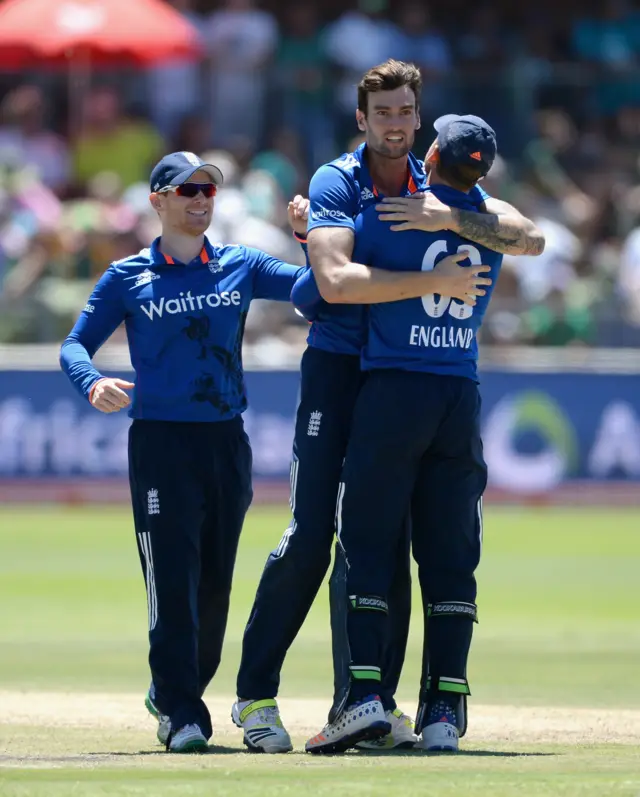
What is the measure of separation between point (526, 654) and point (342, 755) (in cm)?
330

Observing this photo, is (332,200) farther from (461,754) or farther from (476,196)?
(461,754)

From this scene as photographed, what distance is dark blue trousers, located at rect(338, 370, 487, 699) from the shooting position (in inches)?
247

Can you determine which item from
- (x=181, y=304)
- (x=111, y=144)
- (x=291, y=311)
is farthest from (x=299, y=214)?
(x=111, y=144)

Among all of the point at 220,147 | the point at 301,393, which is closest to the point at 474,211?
Answer: the point at 301,393

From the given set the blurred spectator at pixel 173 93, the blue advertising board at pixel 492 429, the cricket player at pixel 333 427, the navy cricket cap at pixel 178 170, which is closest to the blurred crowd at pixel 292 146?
the blurred spectator at pixel 173 93

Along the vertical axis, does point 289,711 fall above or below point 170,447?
below

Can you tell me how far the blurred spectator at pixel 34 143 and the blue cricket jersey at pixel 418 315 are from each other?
13165mm

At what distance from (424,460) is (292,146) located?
13.1 meters

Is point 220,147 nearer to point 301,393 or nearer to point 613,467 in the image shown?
point 613,467

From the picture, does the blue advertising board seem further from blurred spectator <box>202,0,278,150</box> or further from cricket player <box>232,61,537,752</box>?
cricket player <box>232,61,537,752</box>

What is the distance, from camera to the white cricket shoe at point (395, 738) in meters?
6.56

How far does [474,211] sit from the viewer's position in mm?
6438

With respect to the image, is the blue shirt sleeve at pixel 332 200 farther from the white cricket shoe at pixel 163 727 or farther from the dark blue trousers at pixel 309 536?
the white cricket shoe at pixel 163 727

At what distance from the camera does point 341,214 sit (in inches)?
250
